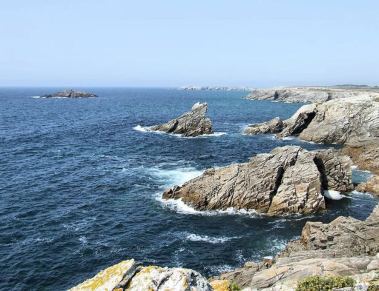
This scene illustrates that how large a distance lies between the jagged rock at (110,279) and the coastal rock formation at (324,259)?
8204 millimetres

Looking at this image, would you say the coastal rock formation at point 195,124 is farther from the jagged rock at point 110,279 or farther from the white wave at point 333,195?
the jagged rock at point 110,279

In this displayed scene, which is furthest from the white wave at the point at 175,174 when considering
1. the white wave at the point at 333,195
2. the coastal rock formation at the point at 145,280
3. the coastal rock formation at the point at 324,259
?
the coastal rock formation at the point at 145,280

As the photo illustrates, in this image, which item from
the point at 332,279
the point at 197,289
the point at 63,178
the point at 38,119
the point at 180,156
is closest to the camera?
the point at 197,289

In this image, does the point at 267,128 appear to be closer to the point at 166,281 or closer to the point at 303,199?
the point at 303,199

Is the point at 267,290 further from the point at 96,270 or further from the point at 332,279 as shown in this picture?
the point at 96,270

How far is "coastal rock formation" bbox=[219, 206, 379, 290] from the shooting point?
18.7 meters

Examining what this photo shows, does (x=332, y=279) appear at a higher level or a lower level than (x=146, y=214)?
higher

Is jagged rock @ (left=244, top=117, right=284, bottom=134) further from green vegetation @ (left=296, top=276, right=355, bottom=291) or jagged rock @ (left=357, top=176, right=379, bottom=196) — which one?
green vegetation @ (left=296, top=276, right=355, bottom=291)

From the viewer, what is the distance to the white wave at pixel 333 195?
48.6 metres

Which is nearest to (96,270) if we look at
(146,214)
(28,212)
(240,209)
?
(146,214)

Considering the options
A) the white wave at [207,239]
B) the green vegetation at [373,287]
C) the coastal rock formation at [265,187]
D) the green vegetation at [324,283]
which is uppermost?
the green vegetation at [373,287]

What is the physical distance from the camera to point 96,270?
106 ft

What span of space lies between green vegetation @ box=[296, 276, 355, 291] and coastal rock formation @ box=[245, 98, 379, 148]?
68.1m

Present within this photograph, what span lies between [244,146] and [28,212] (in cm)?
5407
